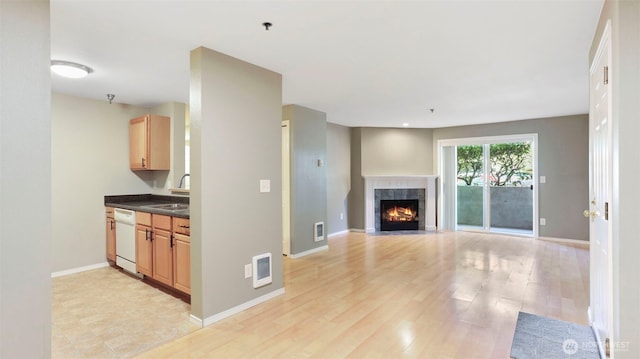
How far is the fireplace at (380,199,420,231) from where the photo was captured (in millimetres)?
7375

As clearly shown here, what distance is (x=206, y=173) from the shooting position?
273 cm

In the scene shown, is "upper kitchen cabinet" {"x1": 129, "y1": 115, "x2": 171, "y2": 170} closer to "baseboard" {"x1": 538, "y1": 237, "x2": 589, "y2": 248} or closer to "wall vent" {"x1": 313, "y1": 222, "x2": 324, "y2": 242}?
"wall vent" {"x1": 313, "y1": 222, "x2": 324, "y2": 242}

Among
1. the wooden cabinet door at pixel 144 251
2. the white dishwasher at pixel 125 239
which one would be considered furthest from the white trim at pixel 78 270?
the wooden cabinet door at pixel 144 251

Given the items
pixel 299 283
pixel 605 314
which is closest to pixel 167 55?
pixel 299 283

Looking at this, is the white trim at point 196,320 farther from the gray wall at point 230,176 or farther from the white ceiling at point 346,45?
the white ceiling at point 346,45

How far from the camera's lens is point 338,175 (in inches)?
276

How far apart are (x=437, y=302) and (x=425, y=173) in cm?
475

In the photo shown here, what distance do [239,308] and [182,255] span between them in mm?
770

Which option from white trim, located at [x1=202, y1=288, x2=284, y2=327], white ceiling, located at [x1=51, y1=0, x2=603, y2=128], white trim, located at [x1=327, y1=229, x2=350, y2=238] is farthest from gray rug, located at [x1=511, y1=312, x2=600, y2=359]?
white trim, located at [x1=327, y1=229, x2=350, y2=238]

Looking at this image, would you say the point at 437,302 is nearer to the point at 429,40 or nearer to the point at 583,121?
the point at 429,40

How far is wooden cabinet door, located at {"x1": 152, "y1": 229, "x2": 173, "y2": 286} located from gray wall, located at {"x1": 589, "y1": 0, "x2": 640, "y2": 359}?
3.49 metres

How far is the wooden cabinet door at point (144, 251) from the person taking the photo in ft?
12.0

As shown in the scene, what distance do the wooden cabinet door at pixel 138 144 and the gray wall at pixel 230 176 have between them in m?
2.17

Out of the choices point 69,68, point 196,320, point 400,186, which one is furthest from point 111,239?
point 400,186
